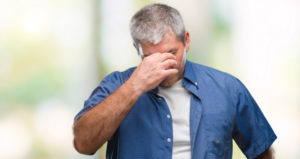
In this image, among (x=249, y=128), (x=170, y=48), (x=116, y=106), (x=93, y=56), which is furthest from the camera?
(x=93, y=56)

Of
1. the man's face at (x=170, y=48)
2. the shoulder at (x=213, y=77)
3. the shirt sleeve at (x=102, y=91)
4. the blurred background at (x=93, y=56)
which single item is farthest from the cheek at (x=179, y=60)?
the blurred background at (x=93, y=56)

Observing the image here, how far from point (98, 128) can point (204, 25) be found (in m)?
1.33

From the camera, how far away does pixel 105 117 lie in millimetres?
1334

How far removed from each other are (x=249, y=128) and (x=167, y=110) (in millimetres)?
330

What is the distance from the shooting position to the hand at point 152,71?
1.36 metres

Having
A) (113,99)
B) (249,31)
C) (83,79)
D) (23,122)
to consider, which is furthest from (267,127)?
(23,122)

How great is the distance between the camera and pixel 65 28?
2.47 m

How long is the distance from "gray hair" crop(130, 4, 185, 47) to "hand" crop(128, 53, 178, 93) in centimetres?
7

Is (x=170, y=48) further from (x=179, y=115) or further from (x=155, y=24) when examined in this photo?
(x=179, y=115)

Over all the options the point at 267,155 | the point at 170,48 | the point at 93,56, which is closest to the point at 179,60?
the point at 170,48

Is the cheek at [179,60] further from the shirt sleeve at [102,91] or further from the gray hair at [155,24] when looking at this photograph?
the shirt sleeve at [102,91]

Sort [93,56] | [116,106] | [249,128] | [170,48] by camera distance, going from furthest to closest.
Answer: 1. [93,56]
2. [249,128]
3. [170,48]
4. [116,106]

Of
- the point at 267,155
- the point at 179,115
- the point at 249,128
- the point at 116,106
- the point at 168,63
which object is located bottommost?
the point at 267,155

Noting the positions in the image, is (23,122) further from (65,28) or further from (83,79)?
(65,28)
